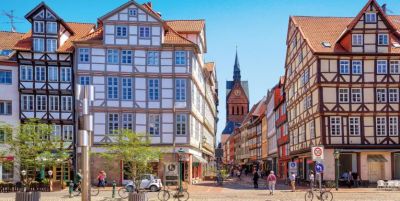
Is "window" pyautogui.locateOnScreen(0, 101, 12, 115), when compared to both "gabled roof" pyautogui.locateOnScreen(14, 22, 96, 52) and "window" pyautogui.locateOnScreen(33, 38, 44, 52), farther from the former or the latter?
"window" pyautogui.locateOnScreen(33, 38, 44, 52)

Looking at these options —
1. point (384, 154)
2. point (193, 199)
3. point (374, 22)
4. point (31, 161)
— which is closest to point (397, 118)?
point (384, 154)

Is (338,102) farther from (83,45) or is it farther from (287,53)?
(83,45)

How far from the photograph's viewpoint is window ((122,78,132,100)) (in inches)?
2037

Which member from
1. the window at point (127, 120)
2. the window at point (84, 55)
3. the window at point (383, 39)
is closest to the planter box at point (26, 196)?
the window at point (127, 120)

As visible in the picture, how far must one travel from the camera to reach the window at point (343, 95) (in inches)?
1925

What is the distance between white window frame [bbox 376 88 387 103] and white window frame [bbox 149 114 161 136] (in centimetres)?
1855

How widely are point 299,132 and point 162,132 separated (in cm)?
1405

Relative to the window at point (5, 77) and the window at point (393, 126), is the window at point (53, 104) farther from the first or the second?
the window at point (393, 126)

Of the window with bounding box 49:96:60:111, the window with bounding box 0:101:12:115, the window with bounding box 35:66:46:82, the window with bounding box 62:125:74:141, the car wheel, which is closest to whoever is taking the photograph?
the car wheel

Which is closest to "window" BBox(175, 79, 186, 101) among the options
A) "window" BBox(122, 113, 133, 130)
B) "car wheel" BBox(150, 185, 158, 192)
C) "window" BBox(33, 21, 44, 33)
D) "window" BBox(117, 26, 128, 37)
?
"window" BBox(122, 113, 133, 130)

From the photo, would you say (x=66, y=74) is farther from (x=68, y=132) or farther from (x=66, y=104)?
(x=68, y=132)

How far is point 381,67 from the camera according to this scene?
49.1 meters

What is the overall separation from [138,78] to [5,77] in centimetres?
1176

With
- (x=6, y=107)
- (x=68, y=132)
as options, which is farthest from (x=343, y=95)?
(x=6, y=107)
